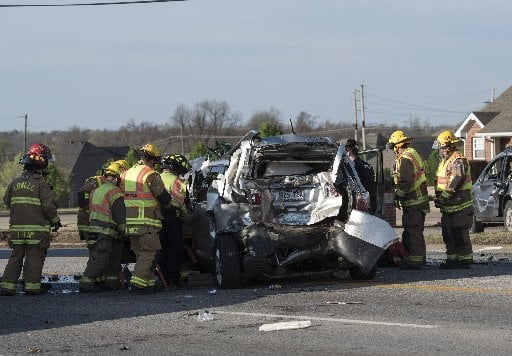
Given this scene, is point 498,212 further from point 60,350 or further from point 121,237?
point 60,350

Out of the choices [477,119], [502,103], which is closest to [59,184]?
[477,119]

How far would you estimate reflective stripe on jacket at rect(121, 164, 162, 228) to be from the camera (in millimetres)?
13305

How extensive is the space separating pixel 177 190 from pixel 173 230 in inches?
20.3

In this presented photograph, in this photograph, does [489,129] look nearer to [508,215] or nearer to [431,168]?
[431,168]

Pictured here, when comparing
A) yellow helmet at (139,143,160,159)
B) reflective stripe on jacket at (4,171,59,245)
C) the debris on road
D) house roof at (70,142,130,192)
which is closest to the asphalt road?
the debris on road

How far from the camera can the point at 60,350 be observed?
9.23 metres

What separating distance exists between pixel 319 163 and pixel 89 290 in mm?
3329

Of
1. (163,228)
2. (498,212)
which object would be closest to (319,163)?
(163,228)

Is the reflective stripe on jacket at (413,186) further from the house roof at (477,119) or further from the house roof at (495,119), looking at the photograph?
the house roof at (477,119)

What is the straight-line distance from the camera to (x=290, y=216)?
44.4ft

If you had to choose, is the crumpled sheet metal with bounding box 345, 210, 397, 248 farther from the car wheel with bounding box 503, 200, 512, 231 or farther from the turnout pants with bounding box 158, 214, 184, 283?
the car wheel with bounding box 503, 200, 512, 231

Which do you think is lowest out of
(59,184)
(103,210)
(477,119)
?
(103,210)

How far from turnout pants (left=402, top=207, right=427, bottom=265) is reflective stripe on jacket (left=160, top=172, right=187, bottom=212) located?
3.17m

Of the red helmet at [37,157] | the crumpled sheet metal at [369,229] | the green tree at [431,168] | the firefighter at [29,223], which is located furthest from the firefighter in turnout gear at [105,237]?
the green tree at [431,168]
